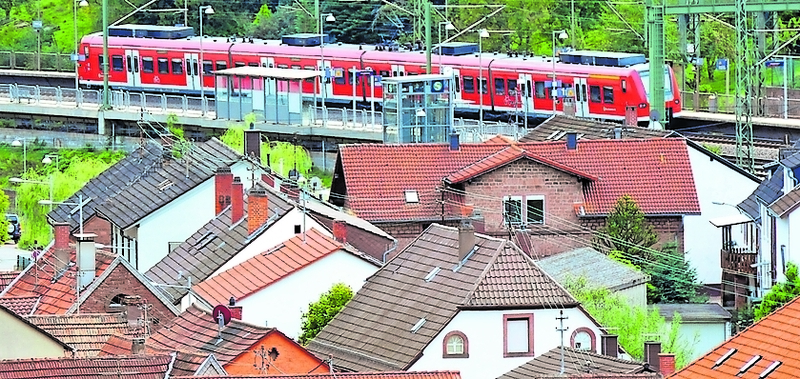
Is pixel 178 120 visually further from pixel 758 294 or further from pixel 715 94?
pixel 758 294

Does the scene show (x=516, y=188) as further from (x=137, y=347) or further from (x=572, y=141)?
(x=137, y=347)

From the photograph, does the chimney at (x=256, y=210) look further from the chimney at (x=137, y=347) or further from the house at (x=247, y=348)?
the chimney at (x=137, y=347)

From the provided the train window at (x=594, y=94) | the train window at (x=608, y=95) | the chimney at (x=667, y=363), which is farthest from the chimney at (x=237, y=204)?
the train window at (x=594, y=94)

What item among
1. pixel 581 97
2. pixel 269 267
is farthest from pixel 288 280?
pixel 581 97

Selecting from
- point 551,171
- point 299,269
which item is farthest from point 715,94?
point 299,269

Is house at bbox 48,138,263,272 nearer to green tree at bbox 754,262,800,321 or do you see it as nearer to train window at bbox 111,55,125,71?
green tree at bbox 754,262,800,321

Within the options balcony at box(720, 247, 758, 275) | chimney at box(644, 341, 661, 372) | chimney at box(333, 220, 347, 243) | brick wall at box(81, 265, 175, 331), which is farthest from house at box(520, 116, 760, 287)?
chimney at box(644, 341, 661, 372)

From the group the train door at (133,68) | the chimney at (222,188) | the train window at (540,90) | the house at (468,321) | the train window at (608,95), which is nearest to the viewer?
the house at (468,321)
